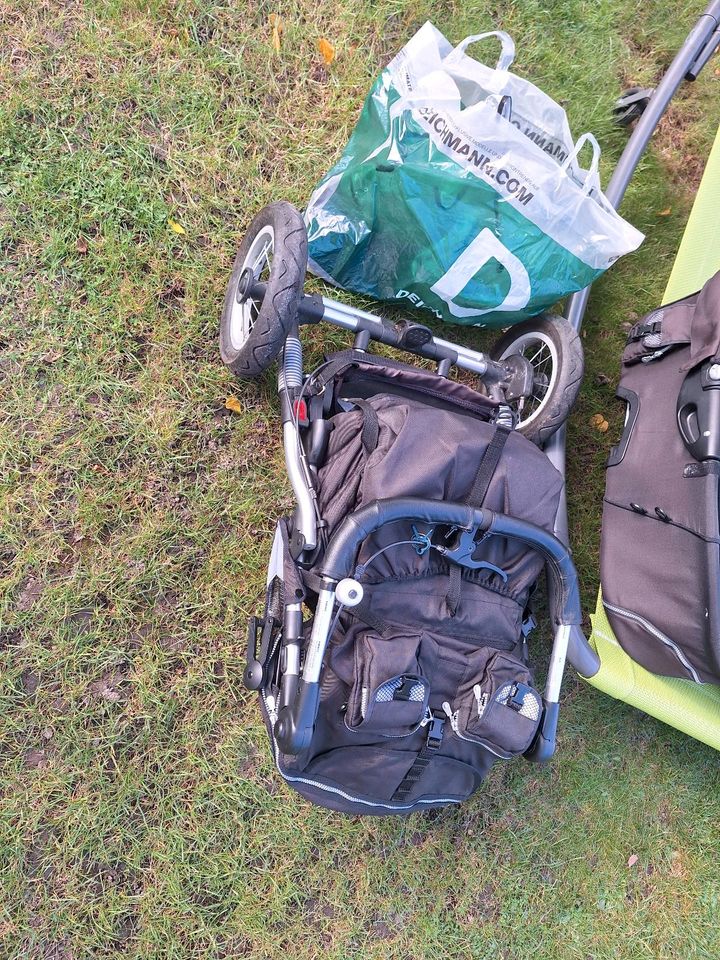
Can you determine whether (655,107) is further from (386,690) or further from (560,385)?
(386,690)

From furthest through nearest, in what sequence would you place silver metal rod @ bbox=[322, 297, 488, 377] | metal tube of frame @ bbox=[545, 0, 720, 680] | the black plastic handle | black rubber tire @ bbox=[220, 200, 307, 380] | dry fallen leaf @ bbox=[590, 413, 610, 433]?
dry fallen leaf @ bbox=[590, 413, 610, 433]
metal tube of frame @ bbox=[545, 0, 720, 680]
silver metal rod @ bbox=[322, 297, 488, 377]
black rubber tire @ bbox=[220, 200, 307, 380]
the black plastic handle

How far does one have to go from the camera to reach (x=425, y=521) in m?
1.41

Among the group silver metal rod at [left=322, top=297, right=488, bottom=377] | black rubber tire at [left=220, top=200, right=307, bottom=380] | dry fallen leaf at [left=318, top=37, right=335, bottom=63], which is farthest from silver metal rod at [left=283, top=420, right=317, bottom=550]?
dry fallen leaf at [left=318, top=37, right=335, bottom=63]

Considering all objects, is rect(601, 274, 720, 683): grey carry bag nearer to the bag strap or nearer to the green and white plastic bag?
the green and white plastic bag

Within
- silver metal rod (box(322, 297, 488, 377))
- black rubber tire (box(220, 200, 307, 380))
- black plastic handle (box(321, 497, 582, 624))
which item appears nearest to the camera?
black plastic handle (box(321, 497, 582, 624))

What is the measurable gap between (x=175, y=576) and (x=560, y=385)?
132 cm

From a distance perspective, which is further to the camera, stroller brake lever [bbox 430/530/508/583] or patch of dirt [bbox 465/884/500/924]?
patch of dirt [bbox 465/884/500/924]

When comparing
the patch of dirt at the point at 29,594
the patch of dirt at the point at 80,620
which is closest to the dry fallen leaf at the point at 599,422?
the patch of dirt at the point at 80,620

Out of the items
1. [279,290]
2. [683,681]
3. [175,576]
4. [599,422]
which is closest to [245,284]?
[279,290]

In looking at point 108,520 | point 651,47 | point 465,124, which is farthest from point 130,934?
point 651,47

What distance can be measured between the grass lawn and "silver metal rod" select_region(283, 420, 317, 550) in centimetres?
49

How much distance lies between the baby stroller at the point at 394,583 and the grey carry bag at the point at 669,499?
25 cm

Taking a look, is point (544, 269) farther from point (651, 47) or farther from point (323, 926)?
point (323, 926)

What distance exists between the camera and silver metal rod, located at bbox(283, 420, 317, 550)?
1.50 meters
